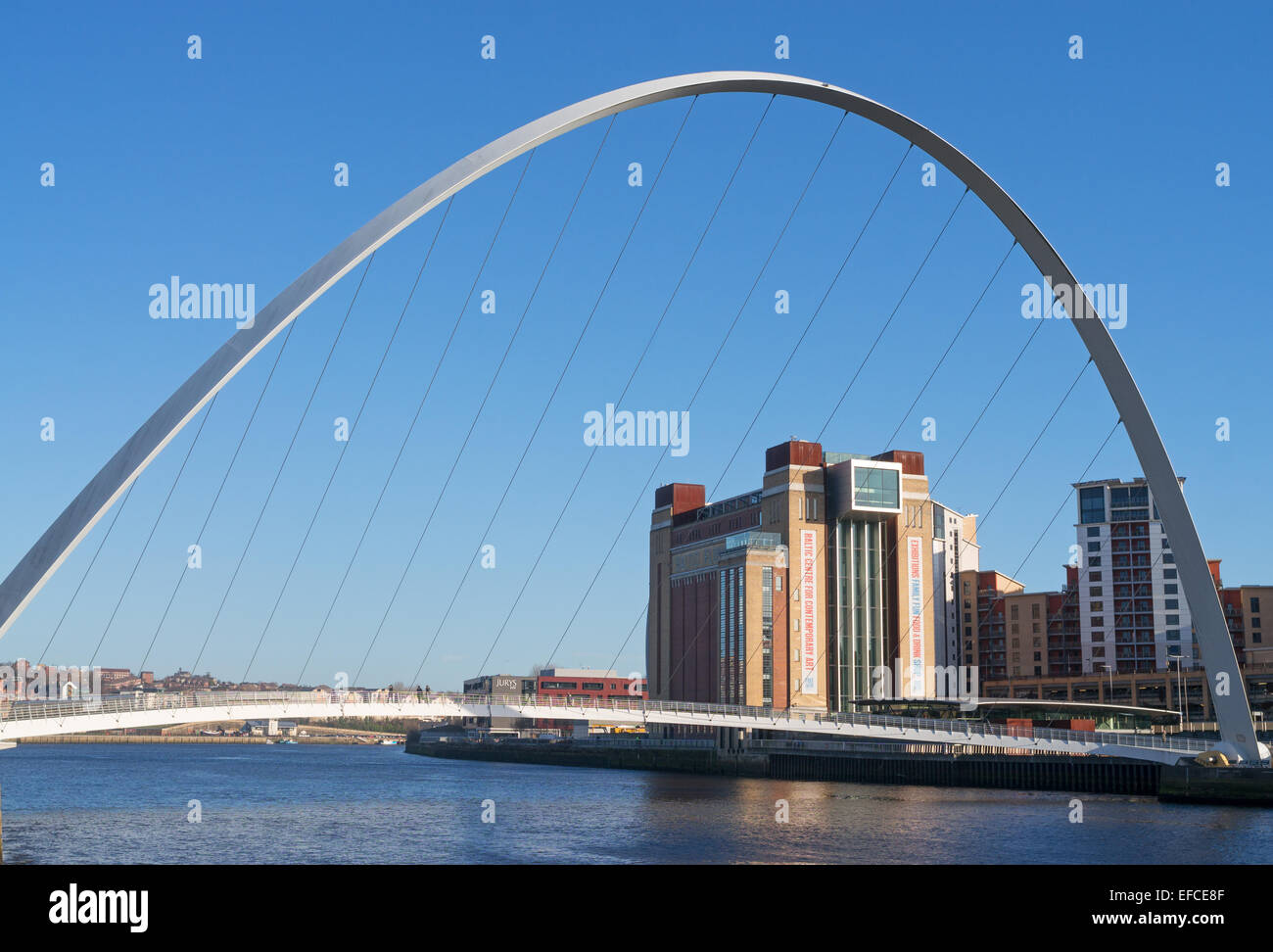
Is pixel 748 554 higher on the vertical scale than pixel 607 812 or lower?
higher

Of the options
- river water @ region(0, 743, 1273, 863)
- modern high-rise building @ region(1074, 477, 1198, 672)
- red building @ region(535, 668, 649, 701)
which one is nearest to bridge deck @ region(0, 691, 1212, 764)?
river water @ region(0, 743, 1273, 863)

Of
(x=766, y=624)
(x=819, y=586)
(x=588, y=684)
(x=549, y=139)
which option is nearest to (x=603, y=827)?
(x=549, y=139)

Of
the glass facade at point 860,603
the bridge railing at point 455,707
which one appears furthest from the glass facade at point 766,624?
the bridge railing at point 455,707

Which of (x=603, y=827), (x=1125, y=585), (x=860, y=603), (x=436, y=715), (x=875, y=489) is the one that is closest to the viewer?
(x=603, y=827)

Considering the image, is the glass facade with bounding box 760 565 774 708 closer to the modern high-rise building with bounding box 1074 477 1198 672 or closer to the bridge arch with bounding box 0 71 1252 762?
the modern high-rise building with bounding box 1074 477 1198 672

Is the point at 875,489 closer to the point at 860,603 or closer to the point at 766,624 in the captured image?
the point at 860,603
